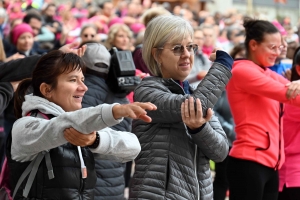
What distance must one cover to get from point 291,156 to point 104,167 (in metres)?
1.50

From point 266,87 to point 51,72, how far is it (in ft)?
5.96

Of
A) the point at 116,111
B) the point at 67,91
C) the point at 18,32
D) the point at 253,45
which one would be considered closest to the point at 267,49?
the point at 253,45

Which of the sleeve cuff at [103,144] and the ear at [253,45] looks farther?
the ear at [253,45]

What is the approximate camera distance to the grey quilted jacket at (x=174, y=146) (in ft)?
11.5

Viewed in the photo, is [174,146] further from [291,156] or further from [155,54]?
[291,156]

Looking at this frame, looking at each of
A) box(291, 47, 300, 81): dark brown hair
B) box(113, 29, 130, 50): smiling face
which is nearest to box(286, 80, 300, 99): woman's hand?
box(291, 47, 300, 81): dark brown hair

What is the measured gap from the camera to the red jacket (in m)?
4.71

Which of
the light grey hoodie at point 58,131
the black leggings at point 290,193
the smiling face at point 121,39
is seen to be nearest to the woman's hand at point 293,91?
the black leggings at point 290,193

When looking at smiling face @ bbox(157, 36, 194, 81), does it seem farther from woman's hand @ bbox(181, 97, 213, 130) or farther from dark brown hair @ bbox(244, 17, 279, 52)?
dark brown hair @ bbox(244, 17, 279, 52)

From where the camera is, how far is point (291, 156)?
5.18 m

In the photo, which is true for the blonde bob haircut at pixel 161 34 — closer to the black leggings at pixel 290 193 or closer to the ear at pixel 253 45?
the ear at pixel 253 45

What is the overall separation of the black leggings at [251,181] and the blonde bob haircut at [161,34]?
1278mm

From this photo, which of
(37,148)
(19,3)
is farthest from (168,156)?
(19,3)

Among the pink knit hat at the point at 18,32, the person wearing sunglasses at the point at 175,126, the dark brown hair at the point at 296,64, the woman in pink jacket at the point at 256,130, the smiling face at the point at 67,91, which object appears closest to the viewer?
the smiling face at the point at 67,91
